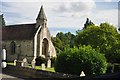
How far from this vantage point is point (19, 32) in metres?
58.9

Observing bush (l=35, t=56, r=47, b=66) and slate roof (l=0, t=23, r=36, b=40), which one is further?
slate roof (l=0, t=23, r=36, b=40)

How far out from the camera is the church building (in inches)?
2253

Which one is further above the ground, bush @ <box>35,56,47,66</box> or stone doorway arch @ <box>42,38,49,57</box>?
stone doorway arch @ <box>42,38,49,57</box>

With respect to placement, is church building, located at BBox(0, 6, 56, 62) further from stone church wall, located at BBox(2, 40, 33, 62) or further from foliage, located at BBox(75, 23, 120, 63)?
foliage, located at BBox(75, 23, 120, 63)

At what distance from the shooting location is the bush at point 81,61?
2416 cm

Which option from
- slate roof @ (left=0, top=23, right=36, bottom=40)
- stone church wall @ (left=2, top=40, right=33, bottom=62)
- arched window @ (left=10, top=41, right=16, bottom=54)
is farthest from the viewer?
arched window @ (left=10, top=41, right=16, bottom=54)

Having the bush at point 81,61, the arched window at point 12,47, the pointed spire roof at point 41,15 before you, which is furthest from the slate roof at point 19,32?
the bush at point 81,61

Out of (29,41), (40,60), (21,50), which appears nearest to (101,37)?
(29,41)

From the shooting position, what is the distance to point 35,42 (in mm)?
57469

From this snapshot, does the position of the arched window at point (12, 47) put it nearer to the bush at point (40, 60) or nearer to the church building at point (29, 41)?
the church building at point (29, 41)

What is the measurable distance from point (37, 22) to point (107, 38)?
51.2 ft

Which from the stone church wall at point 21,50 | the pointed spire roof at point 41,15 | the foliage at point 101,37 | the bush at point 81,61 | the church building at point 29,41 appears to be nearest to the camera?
the bush at point 81,61

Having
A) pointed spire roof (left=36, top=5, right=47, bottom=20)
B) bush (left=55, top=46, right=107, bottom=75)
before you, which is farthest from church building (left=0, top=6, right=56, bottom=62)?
bush (left=55, top=46, right=107, bottom=75)

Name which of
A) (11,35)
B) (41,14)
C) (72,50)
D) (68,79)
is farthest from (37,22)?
(68,79)
